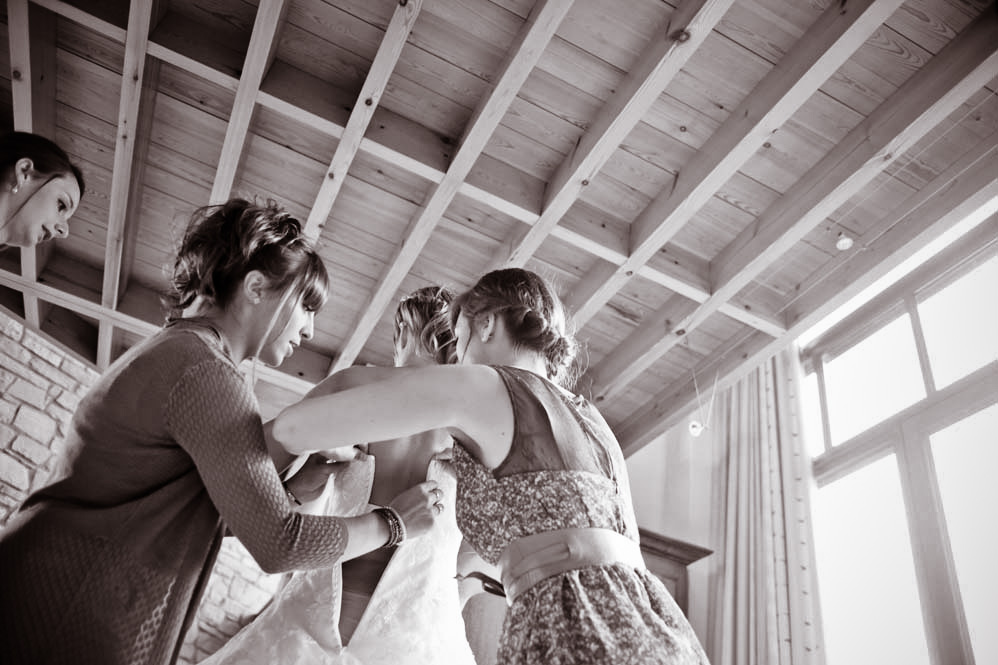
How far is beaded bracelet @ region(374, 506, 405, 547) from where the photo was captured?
149 centimetres

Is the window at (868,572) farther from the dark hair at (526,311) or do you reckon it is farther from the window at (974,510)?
the dark hair at (526,311)

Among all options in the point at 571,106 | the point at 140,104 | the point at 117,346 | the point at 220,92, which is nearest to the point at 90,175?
the point at 140,104

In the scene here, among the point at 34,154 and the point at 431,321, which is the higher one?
the point at 34,154

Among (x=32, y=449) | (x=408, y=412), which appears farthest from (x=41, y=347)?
(x=408, y=412)

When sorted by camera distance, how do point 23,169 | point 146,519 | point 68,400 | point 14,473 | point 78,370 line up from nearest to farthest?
point 146,519, point 23,169, point 14,473, point 68,400, point 78,370

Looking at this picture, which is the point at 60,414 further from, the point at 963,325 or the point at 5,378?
the point at 963,325

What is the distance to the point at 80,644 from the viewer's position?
1.11 metres

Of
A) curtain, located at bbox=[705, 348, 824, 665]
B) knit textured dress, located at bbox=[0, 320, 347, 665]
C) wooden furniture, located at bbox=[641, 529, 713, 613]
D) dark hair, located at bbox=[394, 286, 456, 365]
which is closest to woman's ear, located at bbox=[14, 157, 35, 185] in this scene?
dark hair, located at bbox=[394, 286, 456, 365]

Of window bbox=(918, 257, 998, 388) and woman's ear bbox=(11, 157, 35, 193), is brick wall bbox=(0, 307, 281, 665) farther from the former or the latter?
window bbox=(918, 257, 998, 388)

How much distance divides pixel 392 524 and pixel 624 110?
2.17 metres

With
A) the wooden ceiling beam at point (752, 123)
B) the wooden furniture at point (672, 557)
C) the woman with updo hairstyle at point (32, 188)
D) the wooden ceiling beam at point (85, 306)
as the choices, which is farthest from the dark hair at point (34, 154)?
the wooden furniture at point (672, 557)

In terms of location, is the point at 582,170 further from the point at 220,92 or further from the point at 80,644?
the point at 80,644

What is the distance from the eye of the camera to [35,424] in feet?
15.5

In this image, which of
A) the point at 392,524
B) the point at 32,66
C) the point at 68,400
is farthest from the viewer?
the point at 68,400
